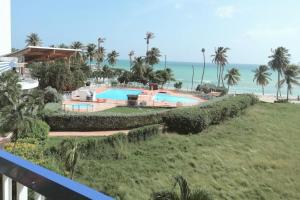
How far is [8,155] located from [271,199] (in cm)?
1697

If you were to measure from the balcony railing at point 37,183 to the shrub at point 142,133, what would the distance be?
17.6 meters

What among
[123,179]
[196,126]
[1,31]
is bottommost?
[123,179]

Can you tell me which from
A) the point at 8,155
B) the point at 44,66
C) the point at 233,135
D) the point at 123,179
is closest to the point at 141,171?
the point at 123,179

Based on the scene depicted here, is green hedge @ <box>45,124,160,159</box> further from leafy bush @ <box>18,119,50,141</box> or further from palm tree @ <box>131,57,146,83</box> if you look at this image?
palm tree @ <box>131,57,146,83</box>

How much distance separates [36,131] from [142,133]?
5844 mm

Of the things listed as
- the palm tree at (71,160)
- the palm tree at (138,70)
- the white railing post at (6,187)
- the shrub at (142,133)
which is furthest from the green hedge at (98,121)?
the palm tree at (138,70)

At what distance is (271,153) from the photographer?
22.4 m

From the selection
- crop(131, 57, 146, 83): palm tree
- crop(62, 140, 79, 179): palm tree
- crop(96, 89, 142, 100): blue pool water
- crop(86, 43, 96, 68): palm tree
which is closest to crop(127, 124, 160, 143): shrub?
crop(62, 140, 79, 179): palm tree

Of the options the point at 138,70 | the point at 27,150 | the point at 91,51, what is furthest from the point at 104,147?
the point at 91,51

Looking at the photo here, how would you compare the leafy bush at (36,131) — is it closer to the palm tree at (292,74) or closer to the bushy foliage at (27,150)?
the bushy foliage at (27,150)

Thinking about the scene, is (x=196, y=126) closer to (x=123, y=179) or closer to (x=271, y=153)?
(x=271, y=153)

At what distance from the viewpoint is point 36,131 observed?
57.3ft

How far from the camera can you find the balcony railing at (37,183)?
141cm

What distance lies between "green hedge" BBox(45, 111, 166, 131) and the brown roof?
35.6ft
